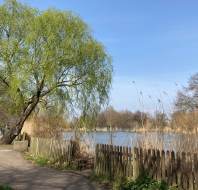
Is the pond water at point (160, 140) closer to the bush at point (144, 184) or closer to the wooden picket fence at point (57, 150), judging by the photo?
the bush at point (144, 184)

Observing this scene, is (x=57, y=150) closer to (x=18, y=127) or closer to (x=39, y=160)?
(x=39, y=160)

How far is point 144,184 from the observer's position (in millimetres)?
11656

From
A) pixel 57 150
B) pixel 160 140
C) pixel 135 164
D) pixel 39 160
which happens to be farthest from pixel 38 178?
pixel 39 160

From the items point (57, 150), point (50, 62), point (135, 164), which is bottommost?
point (135, 164)

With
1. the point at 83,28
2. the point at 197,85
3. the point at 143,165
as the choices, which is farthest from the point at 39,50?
the point at 197,85

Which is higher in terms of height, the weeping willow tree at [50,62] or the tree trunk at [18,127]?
the weeping willow tree at [50,62]

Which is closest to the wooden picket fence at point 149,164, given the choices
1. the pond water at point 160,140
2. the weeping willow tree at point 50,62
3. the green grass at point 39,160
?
the pond water at point 160,140

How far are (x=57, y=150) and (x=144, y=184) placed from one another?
7.71m

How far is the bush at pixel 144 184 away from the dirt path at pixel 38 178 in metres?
1.12

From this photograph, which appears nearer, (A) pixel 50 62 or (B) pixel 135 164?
(B) pixel 135 164

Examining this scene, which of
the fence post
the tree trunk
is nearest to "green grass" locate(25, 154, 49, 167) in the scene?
the fence post

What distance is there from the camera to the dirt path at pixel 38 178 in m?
12.8

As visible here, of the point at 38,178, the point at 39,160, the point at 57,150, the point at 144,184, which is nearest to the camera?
the point at 144,184

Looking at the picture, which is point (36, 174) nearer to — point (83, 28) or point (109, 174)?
point (109, 174)
